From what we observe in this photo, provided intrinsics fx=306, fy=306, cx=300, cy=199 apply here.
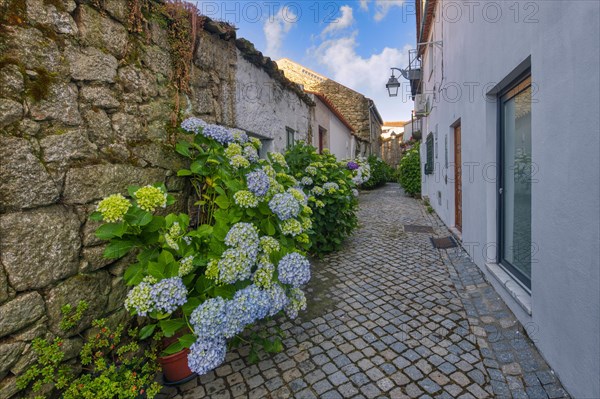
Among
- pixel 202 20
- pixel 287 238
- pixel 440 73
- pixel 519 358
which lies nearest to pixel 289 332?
pixel 287 238

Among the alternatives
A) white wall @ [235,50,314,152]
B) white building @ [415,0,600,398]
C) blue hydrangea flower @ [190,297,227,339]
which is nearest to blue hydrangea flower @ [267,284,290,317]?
blue hydrangea flower @ [190,297,227,339]

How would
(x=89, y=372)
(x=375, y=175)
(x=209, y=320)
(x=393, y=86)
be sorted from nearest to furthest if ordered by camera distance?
1. (x=209, y=320)
2. (x=89, y=372)
3. (x=393, y=86)
4. (x=375, y=175)

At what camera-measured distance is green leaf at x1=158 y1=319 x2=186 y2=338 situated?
192 cm

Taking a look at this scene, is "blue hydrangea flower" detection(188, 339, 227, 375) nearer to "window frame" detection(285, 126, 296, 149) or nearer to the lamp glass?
"window frame" detection(285, 126, 296, 149)

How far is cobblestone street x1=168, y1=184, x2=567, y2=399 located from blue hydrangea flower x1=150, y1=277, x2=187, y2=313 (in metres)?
0.81

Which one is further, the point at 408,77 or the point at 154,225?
the point at 408,77

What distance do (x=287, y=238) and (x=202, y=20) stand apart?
7.48 ft

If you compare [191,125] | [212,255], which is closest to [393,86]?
[191,125]

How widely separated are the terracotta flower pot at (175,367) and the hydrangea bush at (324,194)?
8.74 feet

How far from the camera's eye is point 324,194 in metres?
4.64

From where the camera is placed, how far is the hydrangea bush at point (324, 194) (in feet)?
15.3

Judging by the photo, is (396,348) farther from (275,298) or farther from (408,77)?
(408,77)

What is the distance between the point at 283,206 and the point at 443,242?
4132mm

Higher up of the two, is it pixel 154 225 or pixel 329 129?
pixel 329 129
